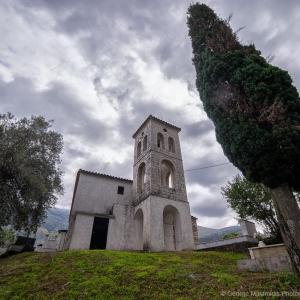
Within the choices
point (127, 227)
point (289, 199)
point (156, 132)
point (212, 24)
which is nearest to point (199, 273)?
point (289, 199)

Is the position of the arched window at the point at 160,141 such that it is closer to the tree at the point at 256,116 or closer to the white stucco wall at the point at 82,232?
the white stucco wall at the point at 82,232

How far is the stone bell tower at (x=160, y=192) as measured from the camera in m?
16.3

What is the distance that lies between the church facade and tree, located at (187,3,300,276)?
9.71 metres

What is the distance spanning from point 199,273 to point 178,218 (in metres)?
9.59

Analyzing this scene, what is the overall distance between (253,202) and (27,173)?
2009 cm

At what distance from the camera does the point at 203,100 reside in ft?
36.3

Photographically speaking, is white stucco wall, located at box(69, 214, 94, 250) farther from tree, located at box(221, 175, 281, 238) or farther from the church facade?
tree, located at box(221, 175, 281, 238)

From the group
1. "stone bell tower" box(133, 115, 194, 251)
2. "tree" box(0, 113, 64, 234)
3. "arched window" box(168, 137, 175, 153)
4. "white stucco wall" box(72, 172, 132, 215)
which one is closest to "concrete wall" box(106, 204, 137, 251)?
"stone bell tower" box(133, 115, 194, 251)

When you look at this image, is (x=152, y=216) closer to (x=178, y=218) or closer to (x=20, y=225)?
(x=178, y=218)

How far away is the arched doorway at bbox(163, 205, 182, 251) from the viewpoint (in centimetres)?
1693

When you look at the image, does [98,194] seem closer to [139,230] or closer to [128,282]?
[139,230]

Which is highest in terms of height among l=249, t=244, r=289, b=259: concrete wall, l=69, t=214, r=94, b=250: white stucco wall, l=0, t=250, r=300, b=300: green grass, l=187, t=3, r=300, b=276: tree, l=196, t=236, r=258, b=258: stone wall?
l=187, t=3, r=300, b=276: tree

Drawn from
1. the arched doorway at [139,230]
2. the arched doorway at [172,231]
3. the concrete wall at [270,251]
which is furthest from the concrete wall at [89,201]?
the concrete wall at [270,251]

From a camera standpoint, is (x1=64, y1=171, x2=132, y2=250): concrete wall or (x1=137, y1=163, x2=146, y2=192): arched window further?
(x1=137, y1=163, x2=146, y2=192): arched window
